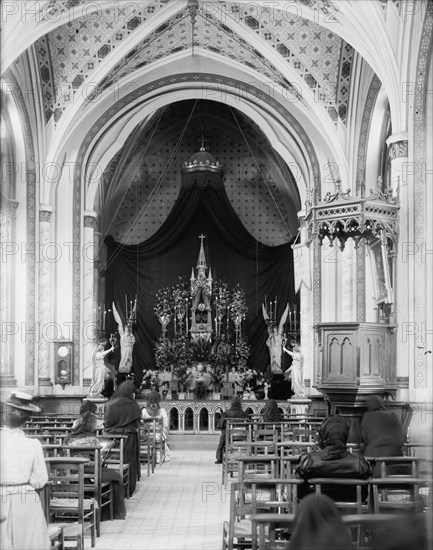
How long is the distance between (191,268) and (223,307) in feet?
5.32

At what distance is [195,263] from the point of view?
1012 inches

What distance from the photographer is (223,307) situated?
2475cm

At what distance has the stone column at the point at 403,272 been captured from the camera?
44.5ft

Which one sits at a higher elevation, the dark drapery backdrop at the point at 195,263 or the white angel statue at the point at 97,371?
the dark drapery backdrop at the point at 195,263

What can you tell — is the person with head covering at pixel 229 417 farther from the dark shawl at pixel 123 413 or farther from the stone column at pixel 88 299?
the stone column at pixel 88 299

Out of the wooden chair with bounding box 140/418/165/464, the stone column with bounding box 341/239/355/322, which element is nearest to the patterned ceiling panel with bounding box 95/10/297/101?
the stone column with bounding box 341/239/355/322

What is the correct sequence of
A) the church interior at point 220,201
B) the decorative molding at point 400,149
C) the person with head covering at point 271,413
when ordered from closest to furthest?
the church interior at point 220,201 → the decorative molding at point 400,149 → the person with head covering at point 271,413

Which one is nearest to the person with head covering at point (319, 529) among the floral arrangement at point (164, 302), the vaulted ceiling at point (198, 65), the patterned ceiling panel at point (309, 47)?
the vaulted ceiling at point (198, 65)

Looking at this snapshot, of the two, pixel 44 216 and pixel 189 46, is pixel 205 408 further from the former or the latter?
pixel 189 46

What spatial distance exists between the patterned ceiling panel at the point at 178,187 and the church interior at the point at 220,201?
56 millimetres

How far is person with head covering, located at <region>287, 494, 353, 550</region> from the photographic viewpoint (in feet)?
11.6

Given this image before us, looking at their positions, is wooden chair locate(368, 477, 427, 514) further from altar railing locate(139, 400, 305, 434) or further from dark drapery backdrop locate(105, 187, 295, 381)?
dark drapery backdrop locate(105, 187, 295, 381)

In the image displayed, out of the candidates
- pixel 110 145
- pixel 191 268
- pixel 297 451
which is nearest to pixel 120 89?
pixel 110 145

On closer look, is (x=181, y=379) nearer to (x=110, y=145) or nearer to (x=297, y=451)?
(x=110, y=145)
